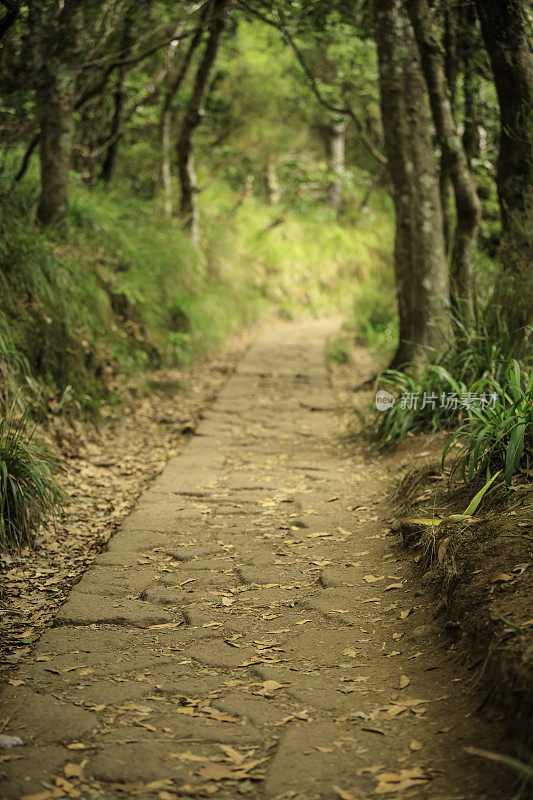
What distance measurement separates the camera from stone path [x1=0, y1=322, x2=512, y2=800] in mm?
1949

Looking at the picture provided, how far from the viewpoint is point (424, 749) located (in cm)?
201

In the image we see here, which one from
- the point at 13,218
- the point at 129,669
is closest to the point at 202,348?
the point at 13,218

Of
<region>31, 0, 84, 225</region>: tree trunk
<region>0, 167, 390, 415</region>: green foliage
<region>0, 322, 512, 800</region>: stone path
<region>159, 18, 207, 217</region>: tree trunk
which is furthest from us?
<region>159, 18, 207, 217</region>: tree trunk

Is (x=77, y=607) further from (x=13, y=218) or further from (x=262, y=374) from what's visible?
(x=262, y=374)

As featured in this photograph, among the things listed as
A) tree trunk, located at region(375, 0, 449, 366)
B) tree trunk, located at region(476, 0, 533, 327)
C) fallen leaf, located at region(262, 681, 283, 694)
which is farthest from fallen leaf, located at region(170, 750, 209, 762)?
tree trunk, located at region(375, 0, 449, 366)

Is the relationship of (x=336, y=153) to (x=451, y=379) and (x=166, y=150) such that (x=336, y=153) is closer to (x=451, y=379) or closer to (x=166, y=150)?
(x=166, y=150)

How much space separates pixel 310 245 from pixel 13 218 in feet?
35.0

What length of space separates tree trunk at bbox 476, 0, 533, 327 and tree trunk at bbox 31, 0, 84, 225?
3.58 metres

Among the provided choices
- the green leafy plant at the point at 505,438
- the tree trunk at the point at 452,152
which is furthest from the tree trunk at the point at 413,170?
the green leafy plant at the point at 505,438

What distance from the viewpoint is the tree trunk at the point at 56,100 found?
633 centimetres

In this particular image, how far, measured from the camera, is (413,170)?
5.63 m

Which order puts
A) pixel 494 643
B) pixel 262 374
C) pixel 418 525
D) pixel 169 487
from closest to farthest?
pixel 494 643 < pixel 418 525 < pixel 169 487 < pixel 262 374

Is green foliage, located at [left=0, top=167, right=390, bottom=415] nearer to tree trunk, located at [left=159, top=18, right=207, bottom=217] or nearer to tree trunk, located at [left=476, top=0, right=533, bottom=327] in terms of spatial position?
tree trunk, located at [left=159, top=18, right=207, bottom=217]

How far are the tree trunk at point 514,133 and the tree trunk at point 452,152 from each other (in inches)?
33.5
